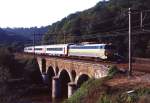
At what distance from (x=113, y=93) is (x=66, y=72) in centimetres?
4040

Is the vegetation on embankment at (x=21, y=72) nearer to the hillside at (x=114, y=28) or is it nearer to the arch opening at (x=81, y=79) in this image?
the hillside at (x=114, y=28)

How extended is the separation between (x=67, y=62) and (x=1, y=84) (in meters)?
13.8

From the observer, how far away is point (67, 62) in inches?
2302

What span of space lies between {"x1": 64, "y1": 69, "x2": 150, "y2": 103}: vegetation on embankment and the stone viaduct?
9743 mm

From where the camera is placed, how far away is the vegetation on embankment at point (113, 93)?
22.5m

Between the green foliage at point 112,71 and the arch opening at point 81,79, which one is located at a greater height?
the green foliage at point 112,71

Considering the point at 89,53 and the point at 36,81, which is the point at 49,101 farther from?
the point at 36,81

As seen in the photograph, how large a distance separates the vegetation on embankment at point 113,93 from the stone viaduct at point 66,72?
974cm

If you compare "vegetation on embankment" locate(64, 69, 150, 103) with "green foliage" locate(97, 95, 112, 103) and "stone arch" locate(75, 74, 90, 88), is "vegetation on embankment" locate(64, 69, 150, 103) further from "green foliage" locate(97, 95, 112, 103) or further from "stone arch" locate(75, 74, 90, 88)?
"stone arch" locate(75, 74, 90, 88)

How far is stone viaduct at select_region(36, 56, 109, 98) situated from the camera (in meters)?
43.4

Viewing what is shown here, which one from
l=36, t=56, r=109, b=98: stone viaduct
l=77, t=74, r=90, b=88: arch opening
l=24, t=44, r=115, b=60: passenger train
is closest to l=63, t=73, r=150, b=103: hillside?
l=36, t=56, r=109, b=98: stone viaduct

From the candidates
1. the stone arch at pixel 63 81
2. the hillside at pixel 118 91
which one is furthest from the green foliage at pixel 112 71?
the stone arch at pixel 63 81

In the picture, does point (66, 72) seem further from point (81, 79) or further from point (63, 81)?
point (81, 79)

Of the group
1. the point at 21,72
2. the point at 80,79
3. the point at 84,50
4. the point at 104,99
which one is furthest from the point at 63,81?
the point at 104,99
